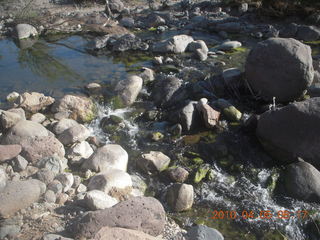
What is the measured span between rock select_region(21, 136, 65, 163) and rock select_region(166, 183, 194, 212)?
2.16 meters

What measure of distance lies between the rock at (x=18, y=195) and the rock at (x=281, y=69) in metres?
5.40

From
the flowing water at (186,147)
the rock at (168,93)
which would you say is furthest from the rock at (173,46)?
the rock at (168,93)

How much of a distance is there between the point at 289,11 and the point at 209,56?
20.8ft

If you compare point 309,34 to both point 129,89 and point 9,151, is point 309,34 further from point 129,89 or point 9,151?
point 9,151

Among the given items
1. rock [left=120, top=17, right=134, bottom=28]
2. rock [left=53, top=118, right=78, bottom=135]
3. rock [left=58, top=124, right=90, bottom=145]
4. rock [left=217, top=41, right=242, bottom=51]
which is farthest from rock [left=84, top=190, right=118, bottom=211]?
rock [left=120, top=17, right=134, bottom=28]

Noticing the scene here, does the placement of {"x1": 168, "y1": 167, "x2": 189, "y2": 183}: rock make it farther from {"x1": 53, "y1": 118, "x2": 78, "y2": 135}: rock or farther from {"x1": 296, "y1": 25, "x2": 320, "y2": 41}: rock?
{"x1": 296, "y1": 25, "x2": 320, "y2": 41}: rock

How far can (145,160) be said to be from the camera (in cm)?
570

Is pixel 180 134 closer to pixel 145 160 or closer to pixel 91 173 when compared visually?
pixel 145 160

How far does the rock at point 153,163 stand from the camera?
568 centimetres

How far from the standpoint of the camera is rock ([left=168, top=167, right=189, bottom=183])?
5.51m

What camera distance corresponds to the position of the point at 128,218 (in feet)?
12.8

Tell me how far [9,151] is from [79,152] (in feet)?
3.82

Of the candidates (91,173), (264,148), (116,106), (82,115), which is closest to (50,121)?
(82,115)

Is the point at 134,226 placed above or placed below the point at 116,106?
above
